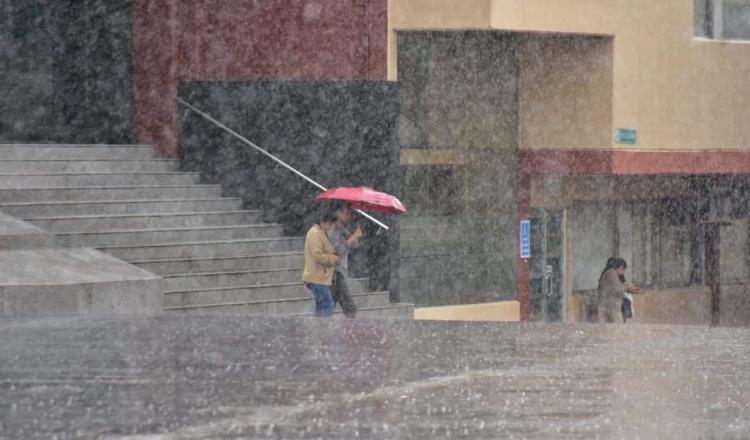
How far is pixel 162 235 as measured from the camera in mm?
19875

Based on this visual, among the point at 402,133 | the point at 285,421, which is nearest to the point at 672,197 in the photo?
the point at 402,133

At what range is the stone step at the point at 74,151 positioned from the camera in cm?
2070

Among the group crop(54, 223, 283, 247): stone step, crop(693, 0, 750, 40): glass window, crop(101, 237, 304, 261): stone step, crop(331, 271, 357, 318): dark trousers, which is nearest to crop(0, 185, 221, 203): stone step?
crop(54, 223, 283, 247): stone step

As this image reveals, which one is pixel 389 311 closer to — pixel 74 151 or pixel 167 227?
pixel 167 227

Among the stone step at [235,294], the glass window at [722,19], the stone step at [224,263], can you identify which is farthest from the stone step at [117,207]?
the glass window at [722,19]

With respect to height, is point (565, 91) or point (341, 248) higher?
point (565, 91)

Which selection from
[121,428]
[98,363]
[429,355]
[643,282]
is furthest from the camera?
[643,282]

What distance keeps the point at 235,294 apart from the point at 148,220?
1.59 metres

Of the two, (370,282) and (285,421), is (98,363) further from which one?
(370,282)

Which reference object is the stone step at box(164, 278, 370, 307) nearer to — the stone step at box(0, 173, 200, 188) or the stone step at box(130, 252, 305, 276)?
the stone step at box(130, 252, 305, 276)

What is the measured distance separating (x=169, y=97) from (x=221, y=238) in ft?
11.5

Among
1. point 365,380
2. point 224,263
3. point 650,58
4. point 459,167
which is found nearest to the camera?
point 365,380

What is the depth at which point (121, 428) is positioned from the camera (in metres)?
7.79

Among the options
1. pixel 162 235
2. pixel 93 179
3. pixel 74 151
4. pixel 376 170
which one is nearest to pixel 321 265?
pixel 162 235
